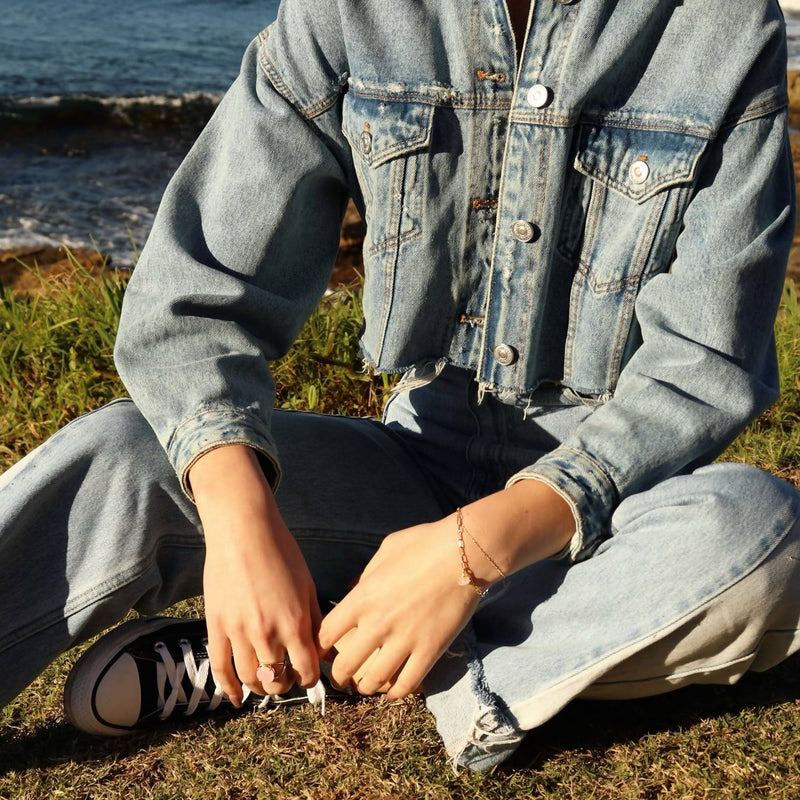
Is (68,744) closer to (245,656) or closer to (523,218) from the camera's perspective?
(245,656)

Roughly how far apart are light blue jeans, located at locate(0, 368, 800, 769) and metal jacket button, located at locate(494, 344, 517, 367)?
0.15 m

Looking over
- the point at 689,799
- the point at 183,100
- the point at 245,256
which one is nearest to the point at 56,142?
the point at 183,100

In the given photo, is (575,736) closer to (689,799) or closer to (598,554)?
(689,799)

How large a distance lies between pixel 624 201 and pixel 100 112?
8.49 meters

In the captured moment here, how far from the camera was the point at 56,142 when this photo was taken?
846 cm

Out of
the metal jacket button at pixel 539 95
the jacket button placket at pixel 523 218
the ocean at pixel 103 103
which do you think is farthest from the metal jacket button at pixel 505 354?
the ocean at pixel 103 103

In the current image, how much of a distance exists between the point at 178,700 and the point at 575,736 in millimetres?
693

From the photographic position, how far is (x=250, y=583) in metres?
1.48

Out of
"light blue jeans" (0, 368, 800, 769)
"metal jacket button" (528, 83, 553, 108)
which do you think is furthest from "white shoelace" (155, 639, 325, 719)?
"metal jacket button" (528, 83, 553, 108)

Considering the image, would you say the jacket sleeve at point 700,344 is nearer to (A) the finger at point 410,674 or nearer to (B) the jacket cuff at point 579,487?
(B) the jacket cuff at point 579,487

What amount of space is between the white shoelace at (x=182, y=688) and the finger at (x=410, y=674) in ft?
0.97

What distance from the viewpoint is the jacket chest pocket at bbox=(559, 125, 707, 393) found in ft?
5.35

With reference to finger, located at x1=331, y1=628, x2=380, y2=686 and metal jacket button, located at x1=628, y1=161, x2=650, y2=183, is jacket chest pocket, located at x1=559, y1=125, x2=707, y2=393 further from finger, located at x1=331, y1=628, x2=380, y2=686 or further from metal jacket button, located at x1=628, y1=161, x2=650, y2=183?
finger, located at x1=331, y1=628, x2=380, y2=686

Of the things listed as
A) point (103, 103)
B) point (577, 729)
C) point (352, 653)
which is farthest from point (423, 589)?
point (103, 103)
